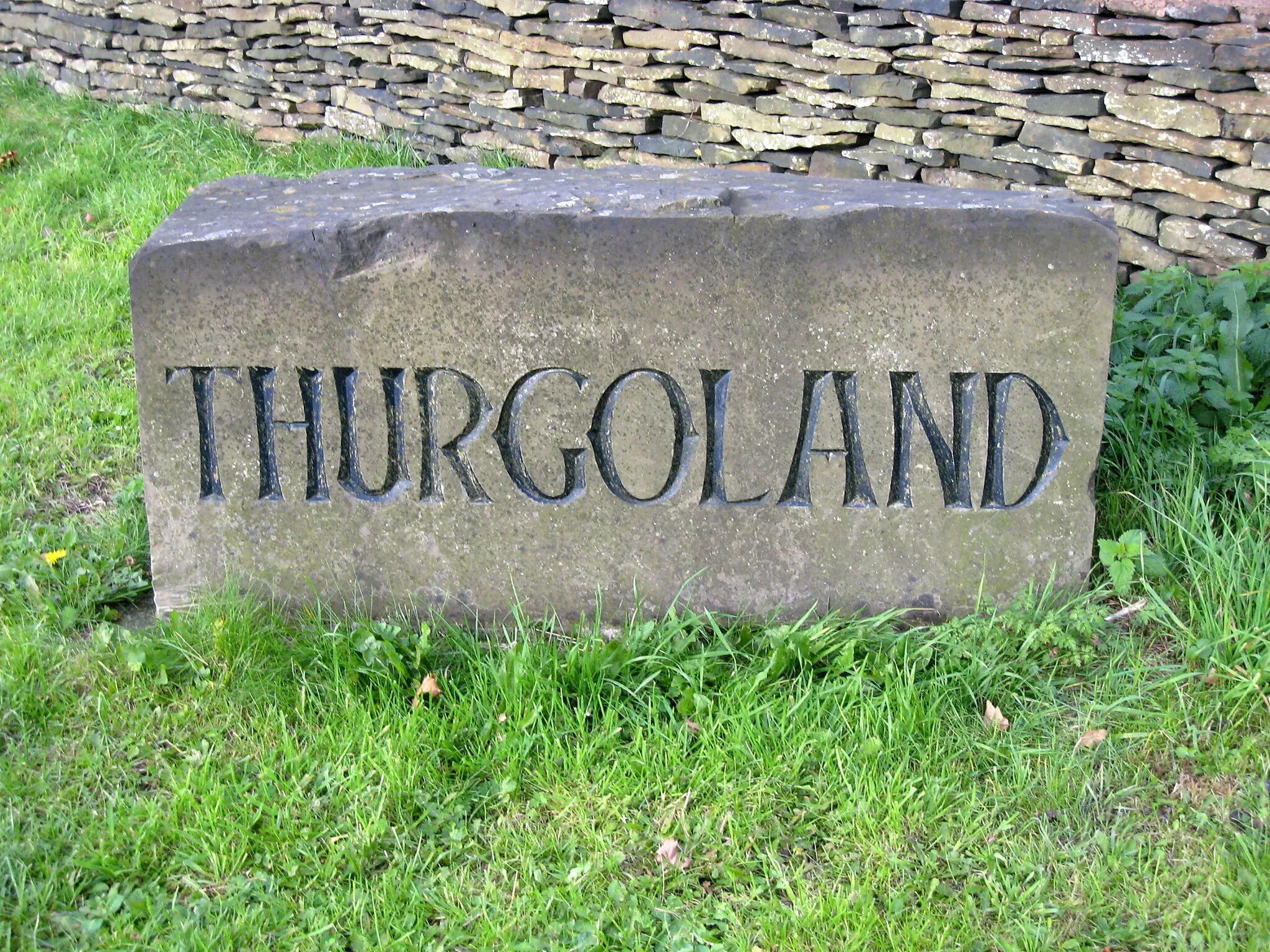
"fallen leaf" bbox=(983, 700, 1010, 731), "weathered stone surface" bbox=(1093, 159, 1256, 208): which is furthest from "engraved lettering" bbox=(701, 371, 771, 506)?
"weathered stone surface" bbox=(1093, 159, 1256, 208)

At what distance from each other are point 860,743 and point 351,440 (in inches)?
48.1

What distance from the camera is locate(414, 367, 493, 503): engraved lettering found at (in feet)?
8.14

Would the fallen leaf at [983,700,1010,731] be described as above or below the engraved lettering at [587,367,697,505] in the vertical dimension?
below

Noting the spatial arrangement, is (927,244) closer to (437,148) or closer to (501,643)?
(501,643)

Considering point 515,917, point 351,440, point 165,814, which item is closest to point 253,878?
point 165,814

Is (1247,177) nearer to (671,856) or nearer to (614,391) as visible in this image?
(614,391)

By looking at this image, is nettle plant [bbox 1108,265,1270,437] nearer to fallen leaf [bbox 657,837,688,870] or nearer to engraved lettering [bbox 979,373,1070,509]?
engraved lettering [bbox 979,373,1070,509]

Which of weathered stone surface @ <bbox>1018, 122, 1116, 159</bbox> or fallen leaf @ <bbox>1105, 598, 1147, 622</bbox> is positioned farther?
weathered stone surface @ <bbox>1018, 122, 1116, 159</bbox>

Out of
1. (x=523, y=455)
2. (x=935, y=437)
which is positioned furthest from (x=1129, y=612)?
(x=523, y=455)

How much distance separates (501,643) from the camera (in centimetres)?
259

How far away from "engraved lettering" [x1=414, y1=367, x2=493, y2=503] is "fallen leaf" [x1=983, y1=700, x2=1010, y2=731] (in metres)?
1.12

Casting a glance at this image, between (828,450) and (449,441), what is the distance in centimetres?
81

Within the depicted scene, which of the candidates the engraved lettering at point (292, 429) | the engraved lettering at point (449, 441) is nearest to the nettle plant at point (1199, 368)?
the engraved lettering at point (449, 441)

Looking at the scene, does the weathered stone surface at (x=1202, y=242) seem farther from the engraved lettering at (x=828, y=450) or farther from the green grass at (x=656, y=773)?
the engraved lettering at (x=828, y=450)
